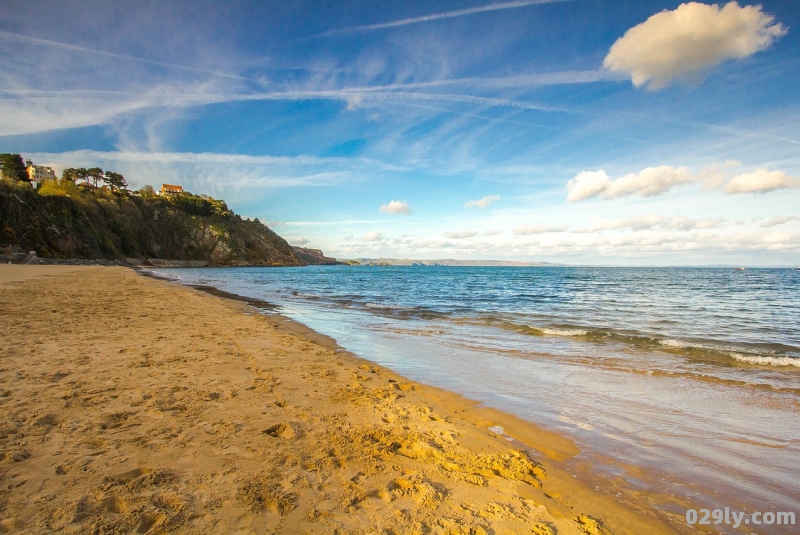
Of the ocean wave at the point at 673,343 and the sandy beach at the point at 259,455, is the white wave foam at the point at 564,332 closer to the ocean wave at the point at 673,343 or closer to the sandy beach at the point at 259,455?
the ocean wave at the point at 673,343

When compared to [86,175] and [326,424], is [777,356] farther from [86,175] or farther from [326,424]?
[86,175]

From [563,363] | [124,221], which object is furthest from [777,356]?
[124,221]

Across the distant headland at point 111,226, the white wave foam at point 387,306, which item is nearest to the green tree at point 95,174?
the distant headland at point 111,226

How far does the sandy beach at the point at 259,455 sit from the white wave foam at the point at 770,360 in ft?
26.1

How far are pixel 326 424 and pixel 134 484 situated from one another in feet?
6.81

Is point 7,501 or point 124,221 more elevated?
point 124,221

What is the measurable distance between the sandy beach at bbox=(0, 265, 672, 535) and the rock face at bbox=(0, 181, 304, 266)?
5864cm

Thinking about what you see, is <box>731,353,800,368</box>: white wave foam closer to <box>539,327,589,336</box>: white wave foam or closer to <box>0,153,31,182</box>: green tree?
<box>539,327,589,336</box>: white wave foam

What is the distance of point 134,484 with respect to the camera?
2.88 meters

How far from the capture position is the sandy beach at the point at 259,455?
8.80ft

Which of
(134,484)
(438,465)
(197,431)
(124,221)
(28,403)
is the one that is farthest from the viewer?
(124,221)

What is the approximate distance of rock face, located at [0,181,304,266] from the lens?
2096 inches

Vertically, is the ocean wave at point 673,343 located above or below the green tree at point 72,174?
below

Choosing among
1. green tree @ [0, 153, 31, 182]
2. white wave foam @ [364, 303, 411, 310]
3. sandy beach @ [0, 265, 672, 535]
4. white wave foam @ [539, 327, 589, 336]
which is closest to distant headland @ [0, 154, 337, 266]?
green tree @ [0, 153, 31, 182]
